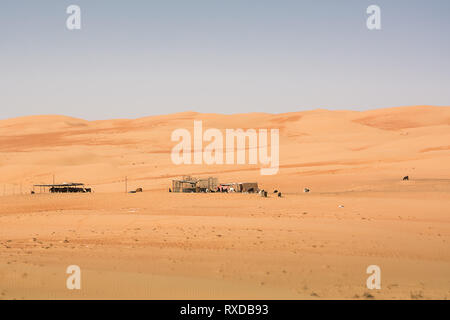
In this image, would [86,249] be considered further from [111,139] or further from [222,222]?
[111,139]

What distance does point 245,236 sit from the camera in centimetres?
1783

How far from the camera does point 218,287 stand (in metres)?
10.7

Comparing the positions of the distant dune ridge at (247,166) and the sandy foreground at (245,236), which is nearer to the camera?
the sandy foreground at (245,236)

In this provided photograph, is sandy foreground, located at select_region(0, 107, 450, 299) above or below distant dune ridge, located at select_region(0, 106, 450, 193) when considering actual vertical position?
below

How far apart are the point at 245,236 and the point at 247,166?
3607 cm

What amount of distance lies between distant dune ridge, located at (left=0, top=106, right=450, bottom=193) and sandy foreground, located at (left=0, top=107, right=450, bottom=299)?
0.47m

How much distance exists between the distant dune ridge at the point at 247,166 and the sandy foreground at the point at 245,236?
47 centimetres

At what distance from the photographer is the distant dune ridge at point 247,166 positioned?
148 ft

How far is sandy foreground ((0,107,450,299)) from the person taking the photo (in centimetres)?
1085

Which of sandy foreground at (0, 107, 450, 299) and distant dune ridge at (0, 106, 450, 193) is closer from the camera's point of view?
sandy foreground at (0, 107, 450, 299)

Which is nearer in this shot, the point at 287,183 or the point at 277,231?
the point at 277,231

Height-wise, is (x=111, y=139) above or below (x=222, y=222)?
above
